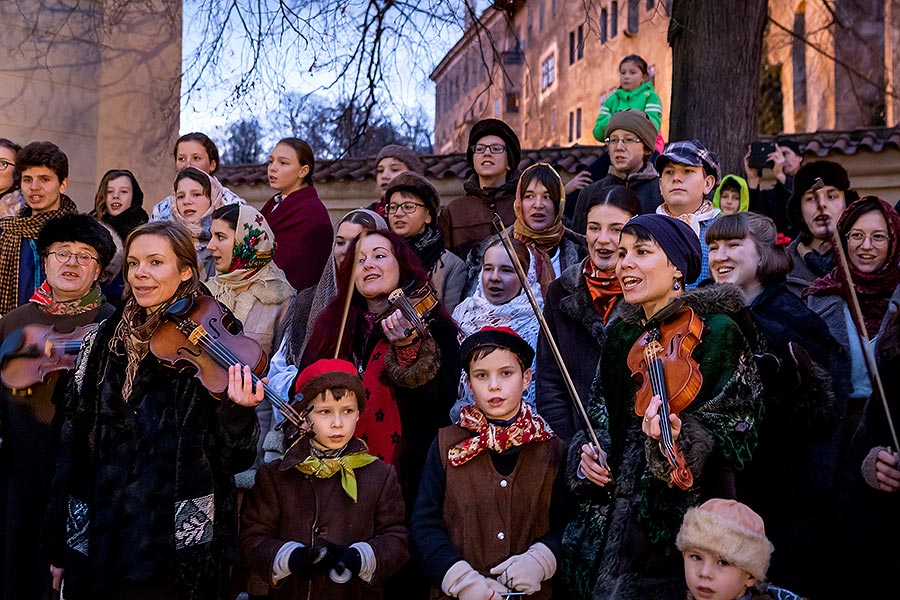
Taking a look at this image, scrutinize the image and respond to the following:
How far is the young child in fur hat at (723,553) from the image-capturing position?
10.3 feet

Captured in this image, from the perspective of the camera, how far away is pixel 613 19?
3200 centimetres

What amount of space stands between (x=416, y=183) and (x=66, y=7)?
741cm

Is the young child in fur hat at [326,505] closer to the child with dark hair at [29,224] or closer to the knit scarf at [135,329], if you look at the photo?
the knit scarf at [135,329]

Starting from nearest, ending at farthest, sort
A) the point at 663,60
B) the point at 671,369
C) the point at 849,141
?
the point at 671,369 → the point at 849,141 → the point at 663,60

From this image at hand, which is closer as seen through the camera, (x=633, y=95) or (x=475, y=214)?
(x=475, y=214)

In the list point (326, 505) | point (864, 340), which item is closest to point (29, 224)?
point (326, 505)

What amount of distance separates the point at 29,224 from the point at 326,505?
9.14 feet

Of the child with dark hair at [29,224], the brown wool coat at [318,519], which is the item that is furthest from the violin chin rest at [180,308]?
the child with dark hair at [29,224]

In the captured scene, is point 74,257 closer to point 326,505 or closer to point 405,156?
point 326,505

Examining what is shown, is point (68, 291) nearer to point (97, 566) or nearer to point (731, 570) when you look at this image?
point (97, 566)

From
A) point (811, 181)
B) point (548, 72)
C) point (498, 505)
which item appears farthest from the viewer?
point (548, 72)

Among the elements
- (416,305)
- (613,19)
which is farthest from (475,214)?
(613,19)

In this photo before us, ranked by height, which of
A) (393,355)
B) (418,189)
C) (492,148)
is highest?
(492,148)

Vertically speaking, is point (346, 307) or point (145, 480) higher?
point (346, 307)
